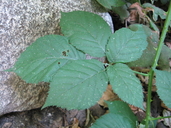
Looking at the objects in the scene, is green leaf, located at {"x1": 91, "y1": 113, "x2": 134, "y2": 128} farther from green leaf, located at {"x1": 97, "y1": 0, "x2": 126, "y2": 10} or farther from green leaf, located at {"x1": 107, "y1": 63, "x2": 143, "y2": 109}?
green leaf, located at {"x1": 97, "y1": 0, "x2": 126, "y2": 10}

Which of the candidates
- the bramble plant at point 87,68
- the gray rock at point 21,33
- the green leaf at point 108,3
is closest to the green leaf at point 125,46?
the bramble plant at point 87,68

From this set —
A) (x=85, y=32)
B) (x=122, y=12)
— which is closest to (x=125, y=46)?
(x=85, y=32)

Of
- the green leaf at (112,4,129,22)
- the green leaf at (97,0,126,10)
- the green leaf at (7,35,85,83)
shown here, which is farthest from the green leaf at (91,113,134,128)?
the green leaf at (112,4,129,22)

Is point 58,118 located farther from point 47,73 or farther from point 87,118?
point 47,73

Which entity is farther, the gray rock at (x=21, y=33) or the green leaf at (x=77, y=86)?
the gray rock at (x=21, y=33)

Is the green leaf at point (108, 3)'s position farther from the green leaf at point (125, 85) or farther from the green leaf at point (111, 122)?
the green leaf at point (111, 122)

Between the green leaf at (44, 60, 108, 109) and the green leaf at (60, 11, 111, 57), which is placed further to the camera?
the green leaf at (60, 11, 111, 57)

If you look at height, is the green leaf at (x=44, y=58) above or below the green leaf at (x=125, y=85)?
above

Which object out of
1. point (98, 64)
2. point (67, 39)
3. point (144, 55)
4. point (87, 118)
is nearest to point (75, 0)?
point (67, 39)
